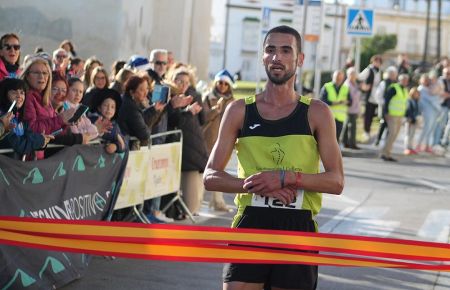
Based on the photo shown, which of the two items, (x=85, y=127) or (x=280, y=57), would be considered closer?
(x=280, y=57)

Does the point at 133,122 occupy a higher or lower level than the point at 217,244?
higher

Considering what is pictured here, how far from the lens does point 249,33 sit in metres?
119

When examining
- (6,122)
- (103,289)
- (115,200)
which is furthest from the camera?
(115,200)

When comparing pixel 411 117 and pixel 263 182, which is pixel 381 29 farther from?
pixel 263 182

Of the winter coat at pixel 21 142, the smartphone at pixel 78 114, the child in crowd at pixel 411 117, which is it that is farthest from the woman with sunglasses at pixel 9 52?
the child in crowd at pixel 411 117

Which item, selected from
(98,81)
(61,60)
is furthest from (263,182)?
(61,60)

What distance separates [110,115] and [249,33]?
4302 inches

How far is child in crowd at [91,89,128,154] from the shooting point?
10078mm

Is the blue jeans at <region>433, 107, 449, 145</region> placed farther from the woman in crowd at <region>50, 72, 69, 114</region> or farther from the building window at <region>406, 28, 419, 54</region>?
the building window at <region>406, 28, 419, 54</region>

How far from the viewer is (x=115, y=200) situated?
10141 mm

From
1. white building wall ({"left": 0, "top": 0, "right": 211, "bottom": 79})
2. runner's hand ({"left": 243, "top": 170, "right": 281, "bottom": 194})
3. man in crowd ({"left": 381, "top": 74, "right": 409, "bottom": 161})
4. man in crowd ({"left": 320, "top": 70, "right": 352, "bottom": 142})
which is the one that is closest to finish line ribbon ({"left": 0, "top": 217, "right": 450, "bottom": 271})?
runner's hand ({"left": 243, "top": 170, "right": 281, "bottom": 194})

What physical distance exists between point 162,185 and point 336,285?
3.61 m

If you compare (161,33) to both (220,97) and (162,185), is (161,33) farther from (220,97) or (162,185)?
(162,185)

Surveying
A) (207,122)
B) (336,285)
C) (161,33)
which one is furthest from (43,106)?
(161,33)
